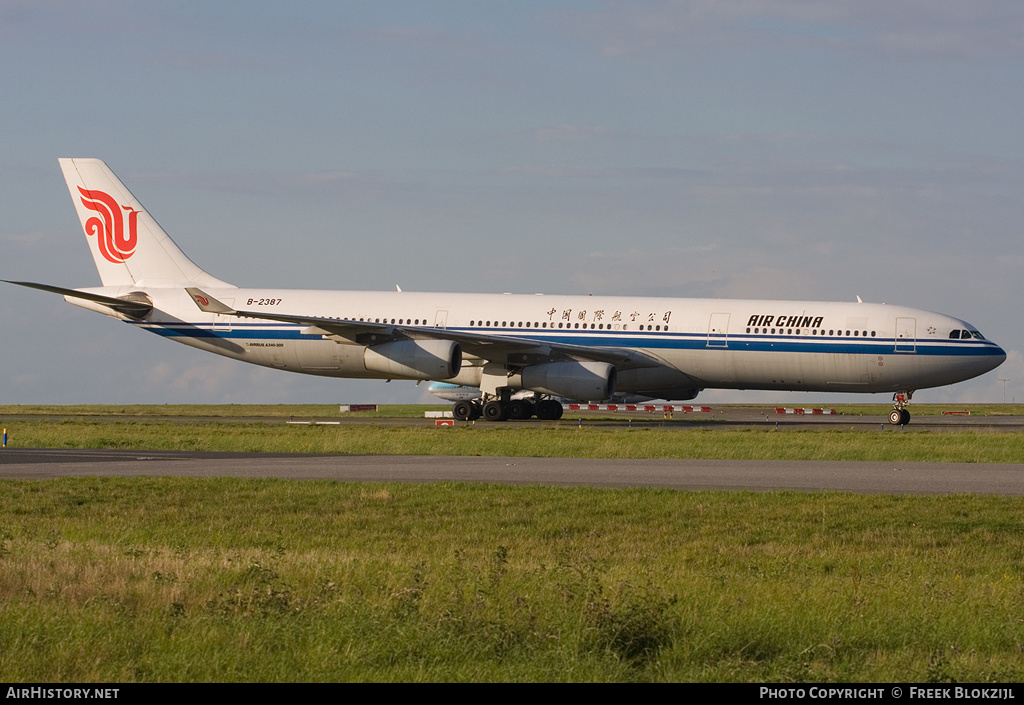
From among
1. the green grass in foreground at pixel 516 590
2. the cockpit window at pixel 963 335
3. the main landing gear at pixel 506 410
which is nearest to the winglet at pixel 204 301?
the main landing gear at pixel 506 410

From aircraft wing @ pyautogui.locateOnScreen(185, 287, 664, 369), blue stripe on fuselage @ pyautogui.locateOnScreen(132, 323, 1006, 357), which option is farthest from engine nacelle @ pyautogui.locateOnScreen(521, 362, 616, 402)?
blue stripe on fuselage @ pyautogui.locateOnScreen(132, 323, 1006, 357)

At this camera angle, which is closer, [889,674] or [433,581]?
[889,674]

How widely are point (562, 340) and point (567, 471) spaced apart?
21.7m

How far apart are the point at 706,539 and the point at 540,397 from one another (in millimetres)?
31833

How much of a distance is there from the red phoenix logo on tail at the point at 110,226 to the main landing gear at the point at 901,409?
31987mm

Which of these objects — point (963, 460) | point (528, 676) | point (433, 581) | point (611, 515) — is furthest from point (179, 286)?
point (528, 676)

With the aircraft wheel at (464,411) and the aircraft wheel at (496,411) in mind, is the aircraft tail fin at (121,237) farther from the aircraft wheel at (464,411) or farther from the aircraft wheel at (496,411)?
the aircraft wheel at (496,411)

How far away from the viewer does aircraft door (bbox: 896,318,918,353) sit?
4025cm

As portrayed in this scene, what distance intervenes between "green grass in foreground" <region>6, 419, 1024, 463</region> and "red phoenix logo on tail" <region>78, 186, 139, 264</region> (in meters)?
15.3

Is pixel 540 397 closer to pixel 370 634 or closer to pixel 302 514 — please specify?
pixel 302 514

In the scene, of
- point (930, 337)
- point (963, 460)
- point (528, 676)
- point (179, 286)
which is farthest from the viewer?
point (179, 286)

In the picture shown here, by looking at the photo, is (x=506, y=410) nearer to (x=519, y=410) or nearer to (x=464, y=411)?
(x=519, y=410)

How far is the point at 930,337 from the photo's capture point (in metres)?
40.4
